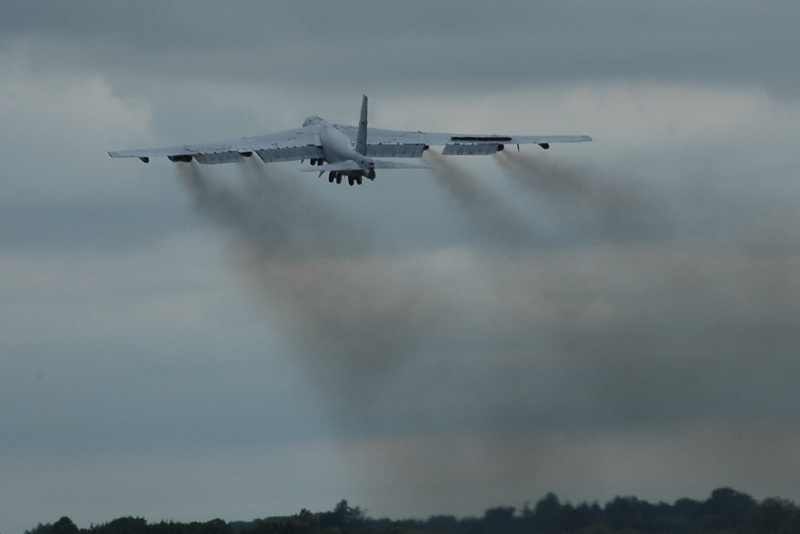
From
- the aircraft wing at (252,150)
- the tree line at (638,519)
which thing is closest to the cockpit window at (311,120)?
the aircraft wing at (252,150)

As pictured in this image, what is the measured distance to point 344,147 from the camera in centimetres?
7969

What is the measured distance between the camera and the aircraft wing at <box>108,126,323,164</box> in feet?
256

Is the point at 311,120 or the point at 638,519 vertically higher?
the point at 311,120

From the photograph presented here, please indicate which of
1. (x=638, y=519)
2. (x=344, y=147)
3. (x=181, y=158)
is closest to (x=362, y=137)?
(x=344, y=147)

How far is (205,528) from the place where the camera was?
77.9 meters

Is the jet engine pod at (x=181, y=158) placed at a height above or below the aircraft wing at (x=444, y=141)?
below

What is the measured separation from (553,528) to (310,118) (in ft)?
100

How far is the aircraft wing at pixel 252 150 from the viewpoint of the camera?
78125 mm

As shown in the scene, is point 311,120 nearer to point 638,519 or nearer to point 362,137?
point 362,137

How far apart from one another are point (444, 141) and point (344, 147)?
3.82 metres

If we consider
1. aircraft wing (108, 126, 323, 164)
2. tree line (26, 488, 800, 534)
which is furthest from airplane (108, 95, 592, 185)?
tree line (26, 488, 800, 534)

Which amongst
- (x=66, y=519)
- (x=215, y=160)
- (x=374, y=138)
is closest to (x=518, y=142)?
(x=374, y=138)

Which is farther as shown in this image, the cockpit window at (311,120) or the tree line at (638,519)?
the cockpit window at (311,120)

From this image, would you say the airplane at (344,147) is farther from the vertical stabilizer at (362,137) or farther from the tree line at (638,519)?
the tree line at (638,519)
